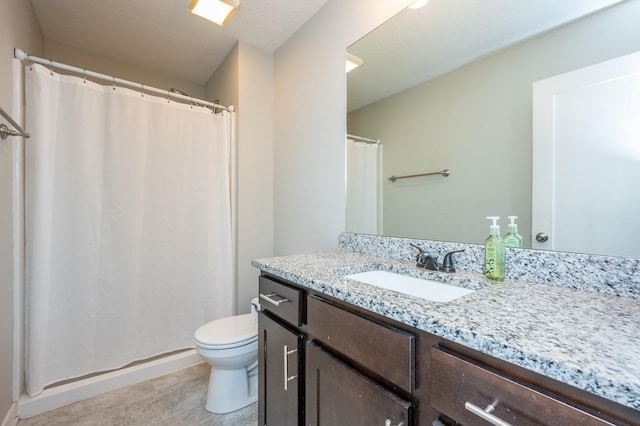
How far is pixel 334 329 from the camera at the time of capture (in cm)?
87

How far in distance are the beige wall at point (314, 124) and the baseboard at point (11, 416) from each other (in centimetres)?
166

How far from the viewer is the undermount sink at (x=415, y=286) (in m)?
0.98

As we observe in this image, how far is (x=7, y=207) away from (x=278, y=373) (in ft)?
5.13

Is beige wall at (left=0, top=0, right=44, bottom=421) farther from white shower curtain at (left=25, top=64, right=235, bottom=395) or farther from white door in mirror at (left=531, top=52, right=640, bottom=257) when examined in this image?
white door in mirror at (left=531, top=52, right=640, bottom=257)

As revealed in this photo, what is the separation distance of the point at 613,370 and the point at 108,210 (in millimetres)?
2266

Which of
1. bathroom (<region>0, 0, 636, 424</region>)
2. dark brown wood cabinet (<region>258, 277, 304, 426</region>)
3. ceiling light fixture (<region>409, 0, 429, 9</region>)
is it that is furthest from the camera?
bathroom (<region>0, 0, 636, 424</region>)

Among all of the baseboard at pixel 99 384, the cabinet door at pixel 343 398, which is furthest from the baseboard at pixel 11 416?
the cabinet door at pixel 343 398

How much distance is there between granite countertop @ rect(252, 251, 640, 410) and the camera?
420 mm

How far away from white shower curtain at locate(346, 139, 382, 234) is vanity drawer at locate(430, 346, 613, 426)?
96cm

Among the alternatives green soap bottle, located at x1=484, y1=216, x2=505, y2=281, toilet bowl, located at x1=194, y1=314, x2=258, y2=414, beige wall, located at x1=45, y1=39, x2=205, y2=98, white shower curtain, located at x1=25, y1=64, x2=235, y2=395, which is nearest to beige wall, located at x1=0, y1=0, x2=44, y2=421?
white shower curtain, located at x1=25, y1=64, x2=235, y2=395

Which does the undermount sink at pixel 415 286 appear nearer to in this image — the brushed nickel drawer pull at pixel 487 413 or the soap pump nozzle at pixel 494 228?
the soap pump nozzle at pixel 494 228

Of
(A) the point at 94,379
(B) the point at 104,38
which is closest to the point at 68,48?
(B) the point at 104,38

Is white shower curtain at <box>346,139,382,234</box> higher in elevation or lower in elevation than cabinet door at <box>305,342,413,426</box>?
higher

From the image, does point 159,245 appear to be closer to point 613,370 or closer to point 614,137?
point 613,370
